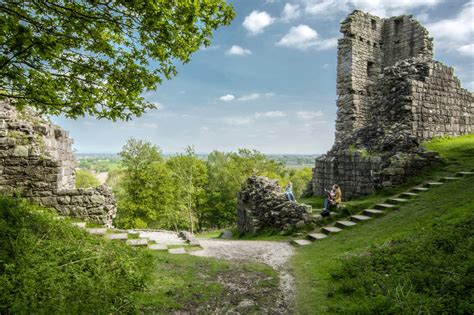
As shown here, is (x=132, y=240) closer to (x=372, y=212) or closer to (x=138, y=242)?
(x=138, y=242)

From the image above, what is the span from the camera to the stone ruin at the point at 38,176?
12.0 m

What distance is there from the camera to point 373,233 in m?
11.0

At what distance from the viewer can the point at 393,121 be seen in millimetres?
19406

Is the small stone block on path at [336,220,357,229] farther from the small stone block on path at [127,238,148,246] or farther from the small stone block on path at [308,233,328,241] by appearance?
the small stone block on path at [127,238,148,246]

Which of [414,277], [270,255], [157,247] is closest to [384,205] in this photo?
[270,255]

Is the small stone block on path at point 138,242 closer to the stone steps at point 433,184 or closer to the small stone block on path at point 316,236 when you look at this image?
the small stone block on path at point 316,236

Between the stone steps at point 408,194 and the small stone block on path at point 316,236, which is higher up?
the stone steps at point 408,194

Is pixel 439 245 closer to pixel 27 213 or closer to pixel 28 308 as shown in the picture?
pixel 28 308

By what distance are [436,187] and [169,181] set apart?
3008 cm

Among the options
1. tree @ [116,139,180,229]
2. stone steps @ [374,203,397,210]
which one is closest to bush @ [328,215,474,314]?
stone steps @ [374,203,397,210]

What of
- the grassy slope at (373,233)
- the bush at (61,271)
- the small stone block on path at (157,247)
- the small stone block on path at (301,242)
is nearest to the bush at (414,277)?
the grassy slope at (373,233)

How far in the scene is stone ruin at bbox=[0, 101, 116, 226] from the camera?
12031 mm

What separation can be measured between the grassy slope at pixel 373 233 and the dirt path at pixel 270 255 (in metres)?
0.26

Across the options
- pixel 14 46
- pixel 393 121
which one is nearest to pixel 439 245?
pixel 14 46
